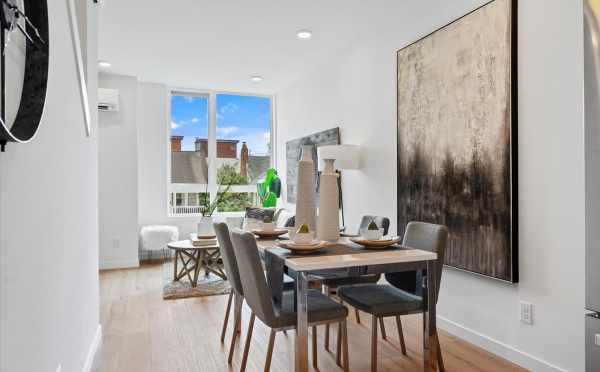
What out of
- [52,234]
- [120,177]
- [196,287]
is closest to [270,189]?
[120,177]

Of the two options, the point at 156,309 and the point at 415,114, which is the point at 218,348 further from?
the point at 415,114

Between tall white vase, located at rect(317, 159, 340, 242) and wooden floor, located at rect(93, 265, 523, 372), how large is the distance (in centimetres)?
82

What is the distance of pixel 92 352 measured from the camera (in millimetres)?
2512

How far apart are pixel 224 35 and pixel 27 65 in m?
3.08

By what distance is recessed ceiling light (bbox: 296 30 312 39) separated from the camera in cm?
391

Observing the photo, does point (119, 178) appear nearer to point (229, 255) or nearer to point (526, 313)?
point (229, 255)

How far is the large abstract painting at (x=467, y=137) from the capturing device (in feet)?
8.05

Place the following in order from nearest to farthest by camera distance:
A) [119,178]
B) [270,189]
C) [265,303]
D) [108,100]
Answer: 1. [265,303]
2. [108,100]
3. [119,178]
4. [270,189]

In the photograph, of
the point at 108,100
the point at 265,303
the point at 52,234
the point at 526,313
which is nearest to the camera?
the point at 52,234

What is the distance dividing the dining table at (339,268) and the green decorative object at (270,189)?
377 cm

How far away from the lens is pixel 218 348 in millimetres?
2719

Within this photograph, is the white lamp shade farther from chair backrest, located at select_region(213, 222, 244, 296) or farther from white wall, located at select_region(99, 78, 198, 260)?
white wall, located at select_region(99, 78, 198, 260)

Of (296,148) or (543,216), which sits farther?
(296,148)

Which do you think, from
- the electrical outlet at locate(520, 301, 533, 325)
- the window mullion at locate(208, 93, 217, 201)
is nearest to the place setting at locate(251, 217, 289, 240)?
the electrical outlet at locate(520, 301, 533, 325)
